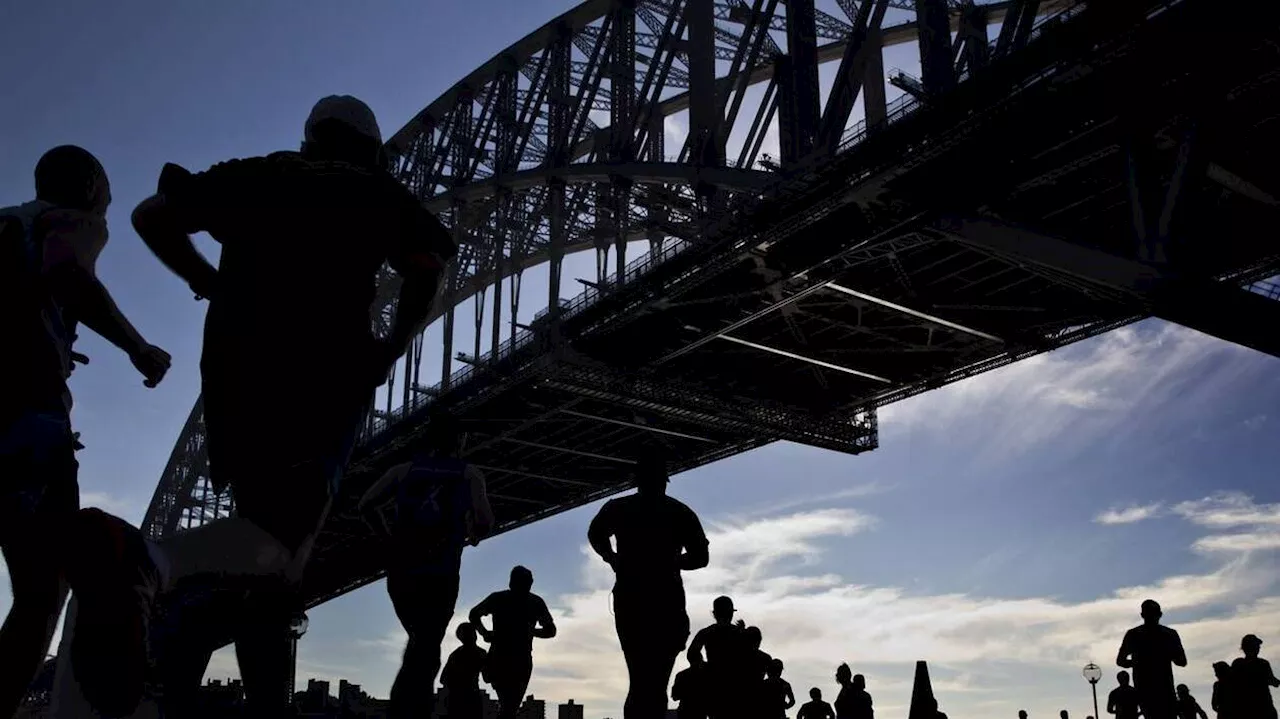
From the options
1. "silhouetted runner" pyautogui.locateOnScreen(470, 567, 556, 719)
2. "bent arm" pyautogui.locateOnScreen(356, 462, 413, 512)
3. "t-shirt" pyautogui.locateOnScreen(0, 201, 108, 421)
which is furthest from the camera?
"silhouetted runner" pyautogui.locateOnScreen(470, 567, 556, 719)

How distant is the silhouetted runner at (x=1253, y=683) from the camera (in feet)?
33.5

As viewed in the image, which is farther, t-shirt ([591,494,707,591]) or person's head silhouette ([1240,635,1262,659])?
person's head silhouette ([1240,635,1262,659])

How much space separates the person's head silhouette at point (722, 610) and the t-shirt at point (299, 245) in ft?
17.3

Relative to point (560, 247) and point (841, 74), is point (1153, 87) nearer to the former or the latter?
point (841, 74)

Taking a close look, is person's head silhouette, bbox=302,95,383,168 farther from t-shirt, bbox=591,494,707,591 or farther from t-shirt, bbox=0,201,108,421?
t-shirt, bbox=591,494,707,591

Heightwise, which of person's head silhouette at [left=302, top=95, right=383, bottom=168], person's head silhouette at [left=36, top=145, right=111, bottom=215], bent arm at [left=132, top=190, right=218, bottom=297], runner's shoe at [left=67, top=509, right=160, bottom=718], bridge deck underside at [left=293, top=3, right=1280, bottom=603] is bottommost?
runner's shoe at [left=67, top=509, right=160, bottom=718]

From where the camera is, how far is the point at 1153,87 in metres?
19.0

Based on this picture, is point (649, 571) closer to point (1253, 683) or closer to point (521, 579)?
point (521, 579)

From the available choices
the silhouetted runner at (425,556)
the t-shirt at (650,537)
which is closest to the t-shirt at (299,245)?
the silhouetted runner at (425,556)

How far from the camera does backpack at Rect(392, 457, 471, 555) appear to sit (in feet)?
18.4

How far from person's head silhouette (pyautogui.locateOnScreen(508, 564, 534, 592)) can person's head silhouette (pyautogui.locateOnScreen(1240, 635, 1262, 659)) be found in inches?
265

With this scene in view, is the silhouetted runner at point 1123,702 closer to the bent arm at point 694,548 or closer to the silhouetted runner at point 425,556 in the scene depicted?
the bent arm at point 694,548

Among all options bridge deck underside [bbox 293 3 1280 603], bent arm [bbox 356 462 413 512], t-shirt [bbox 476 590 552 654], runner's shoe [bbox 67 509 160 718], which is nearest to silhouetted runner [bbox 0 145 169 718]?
runner's shoe [bbox 67 509 160 718]

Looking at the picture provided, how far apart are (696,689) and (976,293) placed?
26.6m
